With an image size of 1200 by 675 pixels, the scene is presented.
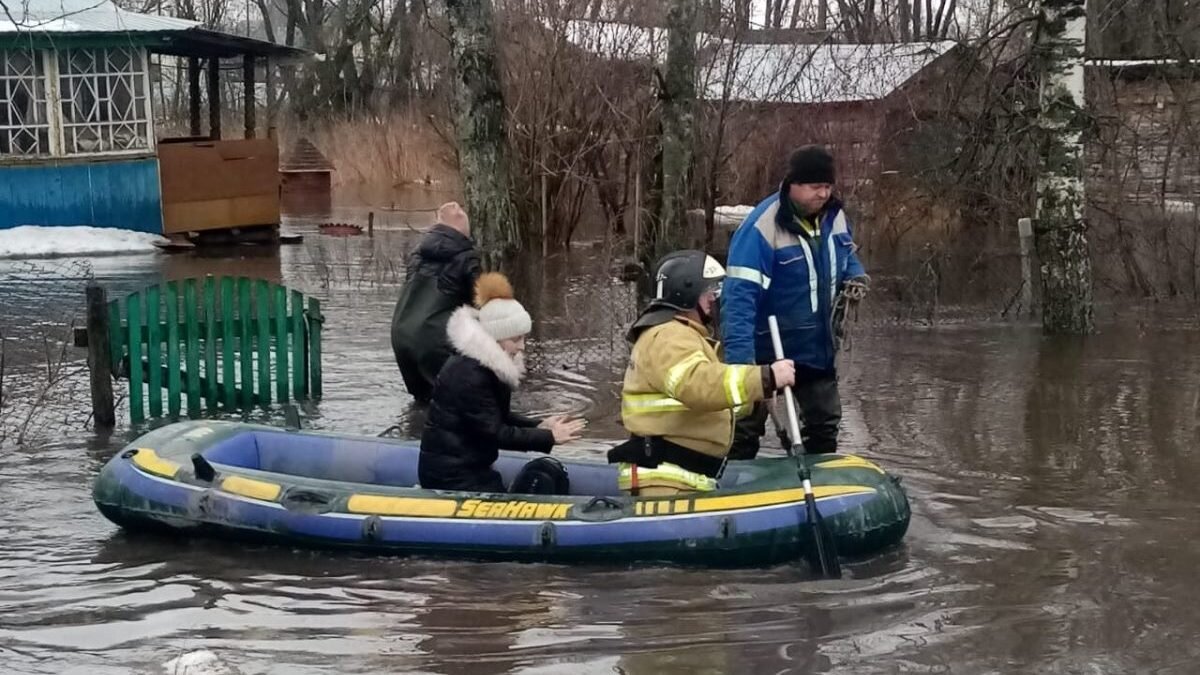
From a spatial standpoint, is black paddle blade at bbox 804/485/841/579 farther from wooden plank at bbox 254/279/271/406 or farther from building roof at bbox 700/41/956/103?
building roof at bbox 700/41/956/103

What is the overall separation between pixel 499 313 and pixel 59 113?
16207 mm

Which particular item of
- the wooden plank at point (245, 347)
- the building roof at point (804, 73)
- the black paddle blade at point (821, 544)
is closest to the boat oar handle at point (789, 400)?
the black paddle blade at point (821, 544)

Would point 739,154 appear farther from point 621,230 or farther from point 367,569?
point 367,569

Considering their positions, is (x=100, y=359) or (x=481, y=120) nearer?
(x=100, y=359)

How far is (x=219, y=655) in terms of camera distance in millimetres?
5547

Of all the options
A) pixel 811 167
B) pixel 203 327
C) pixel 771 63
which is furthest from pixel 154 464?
pixel 771 63

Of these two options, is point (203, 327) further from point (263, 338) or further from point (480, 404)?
point (480, 404)

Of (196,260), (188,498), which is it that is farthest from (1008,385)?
(196,260)

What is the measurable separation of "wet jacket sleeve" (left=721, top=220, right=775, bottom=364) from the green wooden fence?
4159 millimetres

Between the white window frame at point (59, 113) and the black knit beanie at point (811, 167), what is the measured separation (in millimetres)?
16022

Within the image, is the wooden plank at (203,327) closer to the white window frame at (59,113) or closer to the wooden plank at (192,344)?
the wooden plank at (192,344)

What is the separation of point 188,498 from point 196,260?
13962 mm

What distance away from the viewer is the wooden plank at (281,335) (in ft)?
33.3

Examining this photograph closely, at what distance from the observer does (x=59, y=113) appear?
20.9m
